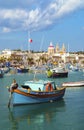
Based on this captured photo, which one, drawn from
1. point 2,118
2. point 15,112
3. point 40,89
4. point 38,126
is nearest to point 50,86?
point 40,89

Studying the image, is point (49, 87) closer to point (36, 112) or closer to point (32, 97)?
point (32, 97)

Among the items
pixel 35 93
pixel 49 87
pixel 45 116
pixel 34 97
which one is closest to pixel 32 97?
pixel 34 97

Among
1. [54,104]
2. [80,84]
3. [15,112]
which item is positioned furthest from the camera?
[80,84]

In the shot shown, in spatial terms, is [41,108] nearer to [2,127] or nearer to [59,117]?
[59,117]

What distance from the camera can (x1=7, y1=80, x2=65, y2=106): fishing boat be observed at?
38.5m

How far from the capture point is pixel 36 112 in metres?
36.7

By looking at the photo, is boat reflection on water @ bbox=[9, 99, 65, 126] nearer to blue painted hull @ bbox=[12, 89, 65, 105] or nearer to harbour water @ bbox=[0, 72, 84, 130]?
harbour water @ bbox=[0, 72, 84, 130]

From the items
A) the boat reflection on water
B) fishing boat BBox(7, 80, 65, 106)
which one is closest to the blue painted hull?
fishing boat BBox(7, 80, 65, 106)

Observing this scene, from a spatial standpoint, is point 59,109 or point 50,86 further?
point 50,86

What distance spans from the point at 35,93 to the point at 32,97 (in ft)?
1.81

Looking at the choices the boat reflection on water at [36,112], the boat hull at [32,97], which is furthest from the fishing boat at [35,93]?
the boat reflection on water at [36,112]

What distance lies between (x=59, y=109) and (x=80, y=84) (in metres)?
28.4

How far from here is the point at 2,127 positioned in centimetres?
2903

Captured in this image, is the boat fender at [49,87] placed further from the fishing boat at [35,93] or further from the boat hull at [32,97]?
the boat hull at [32,97]
